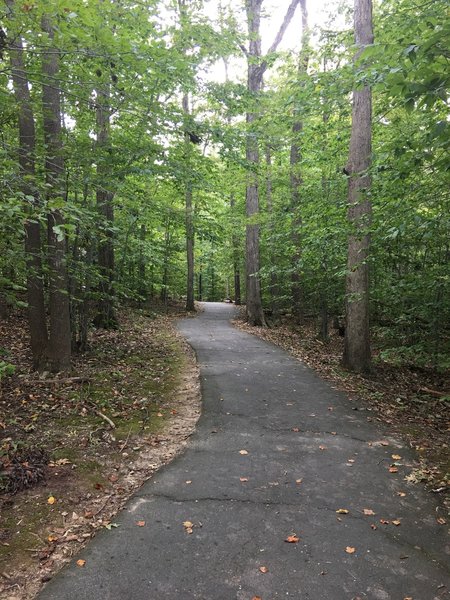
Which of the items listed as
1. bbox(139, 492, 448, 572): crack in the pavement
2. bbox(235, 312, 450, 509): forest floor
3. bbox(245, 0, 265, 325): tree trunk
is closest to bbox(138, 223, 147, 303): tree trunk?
bbox(245, 0, 265, 325): tree trunk

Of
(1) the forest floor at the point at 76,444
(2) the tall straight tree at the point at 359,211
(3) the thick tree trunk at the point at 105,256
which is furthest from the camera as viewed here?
(3) the thick tree trunk at the point at 105,256

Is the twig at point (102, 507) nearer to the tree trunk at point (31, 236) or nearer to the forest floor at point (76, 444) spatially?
the forest floor at point (76, 444)

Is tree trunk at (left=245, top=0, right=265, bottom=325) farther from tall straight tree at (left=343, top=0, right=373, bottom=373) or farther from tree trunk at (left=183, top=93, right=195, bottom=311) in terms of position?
tall straight tree at (left=343, top=0, right=373, bottom=373)

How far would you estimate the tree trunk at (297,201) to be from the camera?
11.1 m

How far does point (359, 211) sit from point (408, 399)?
3.75m

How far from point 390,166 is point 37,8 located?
4.29 metres

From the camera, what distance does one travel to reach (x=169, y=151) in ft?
27.6

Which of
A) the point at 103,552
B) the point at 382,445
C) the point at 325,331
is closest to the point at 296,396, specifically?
the point at 382,445

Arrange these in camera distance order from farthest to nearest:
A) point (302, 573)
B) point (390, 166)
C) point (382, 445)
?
point (382, 445), point (390, 166), point (302, 573)

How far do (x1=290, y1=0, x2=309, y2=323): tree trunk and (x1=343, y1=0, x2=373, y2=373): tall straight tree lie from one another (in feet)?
7.56

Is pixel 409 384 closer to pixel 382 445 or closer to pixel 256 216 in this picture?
pixel 382 445

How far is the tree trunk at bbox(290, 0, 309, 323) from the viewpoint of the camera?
11.1 m

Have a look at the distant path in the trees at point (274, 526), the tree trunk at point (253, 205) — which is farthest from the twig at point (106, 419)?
the tree trunk at point (253, 205)

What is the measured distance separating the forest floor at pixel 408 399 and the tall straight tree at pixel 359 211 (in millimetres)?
561
